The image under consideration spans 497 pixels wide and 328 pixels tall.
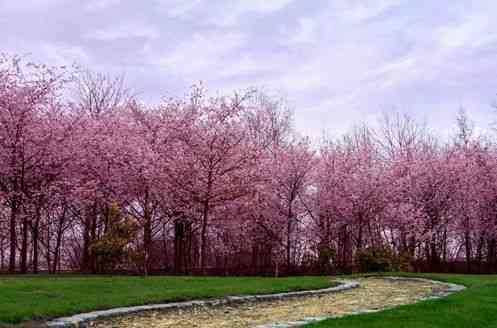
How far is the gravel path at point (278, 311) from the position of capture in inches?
331

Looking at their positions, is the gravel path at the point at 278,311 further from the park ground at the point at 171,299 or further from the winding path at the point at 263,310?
the park ground at the point at 171,299

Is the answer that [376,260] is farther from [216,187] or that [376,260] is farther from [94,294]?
[94,294]

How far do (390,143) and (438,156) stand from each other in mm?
4382

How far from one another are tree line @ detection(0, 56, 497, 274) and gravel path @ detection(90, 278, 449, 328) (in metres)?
9.05

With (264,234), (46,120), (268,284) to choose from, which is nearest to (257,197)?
(264,234)

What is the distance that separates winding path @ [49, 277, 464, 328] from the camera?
8.38 metres

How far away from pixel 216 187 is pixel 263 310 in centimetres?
1208

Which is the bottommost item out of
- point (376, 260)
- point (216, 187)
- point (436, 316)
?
point (436, 316)

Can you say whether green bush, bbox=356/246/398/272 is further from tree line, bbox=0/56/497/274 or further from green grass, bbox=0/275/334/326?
green grass, bbox=0/275/334/326

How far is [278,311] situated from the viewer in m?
9.96

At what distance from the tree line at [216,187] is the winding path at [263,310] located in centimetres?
871

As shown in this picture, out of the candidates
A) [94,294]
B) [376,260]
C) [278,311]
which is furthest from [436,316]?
[376,260]

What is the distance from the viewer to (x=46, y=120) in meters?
20.5

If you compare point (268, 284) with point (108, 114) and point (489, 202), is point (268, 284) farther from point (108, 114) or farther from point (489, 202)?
point (489, 202)
